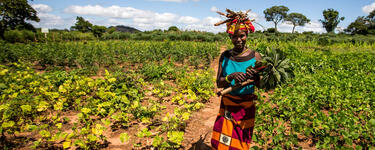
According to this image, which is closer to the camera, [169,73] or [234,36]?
[234,36]

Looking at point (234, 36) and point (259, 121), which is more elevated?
point (234, 36)

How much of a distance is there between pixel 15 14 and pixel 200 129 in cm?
2998

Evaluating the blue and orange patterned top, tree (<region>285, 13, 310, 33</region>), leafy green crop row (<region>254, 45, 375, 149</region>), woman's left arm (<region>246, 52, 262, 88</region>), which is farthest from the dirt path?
tree (<region>285, 13, 310, 33</region>)

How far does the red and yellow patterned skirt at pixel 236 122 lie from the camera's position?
178 cm

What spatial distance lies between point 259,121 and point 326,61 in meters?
5.92

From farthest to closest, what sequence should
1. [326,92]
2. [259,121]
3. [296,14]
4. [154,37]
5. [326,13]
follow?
[296,14]
[326,13]
[154,37]
[326,92]
[259,121]

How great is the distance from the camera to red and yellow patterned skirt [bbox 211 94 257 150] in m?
1.78

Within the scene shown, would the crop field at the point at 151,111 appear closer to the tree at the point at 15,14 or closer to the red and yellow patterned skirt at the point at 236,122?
the red and yellow patterned skirt at the point at 236,122

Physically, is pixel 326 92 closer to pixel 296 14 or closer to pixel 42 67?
pixel 42 67

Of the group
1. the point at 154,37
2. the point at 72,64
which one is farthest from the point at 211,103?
the point at 154,37

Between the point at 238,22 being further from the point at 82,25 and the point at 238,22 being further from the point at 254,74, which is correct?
the point at 82,25

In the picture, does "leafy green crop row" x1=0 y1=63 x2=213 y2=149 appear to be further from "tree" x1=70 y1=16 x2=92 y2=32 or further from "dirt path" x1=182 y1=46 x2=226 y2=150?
"tree" x1=70 y1=16 x2=92 y2=32

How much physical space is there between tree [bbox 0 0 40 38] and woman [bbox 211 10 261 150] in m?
27.5

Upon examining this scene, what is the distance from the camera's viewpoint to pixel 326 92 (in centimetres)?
374
